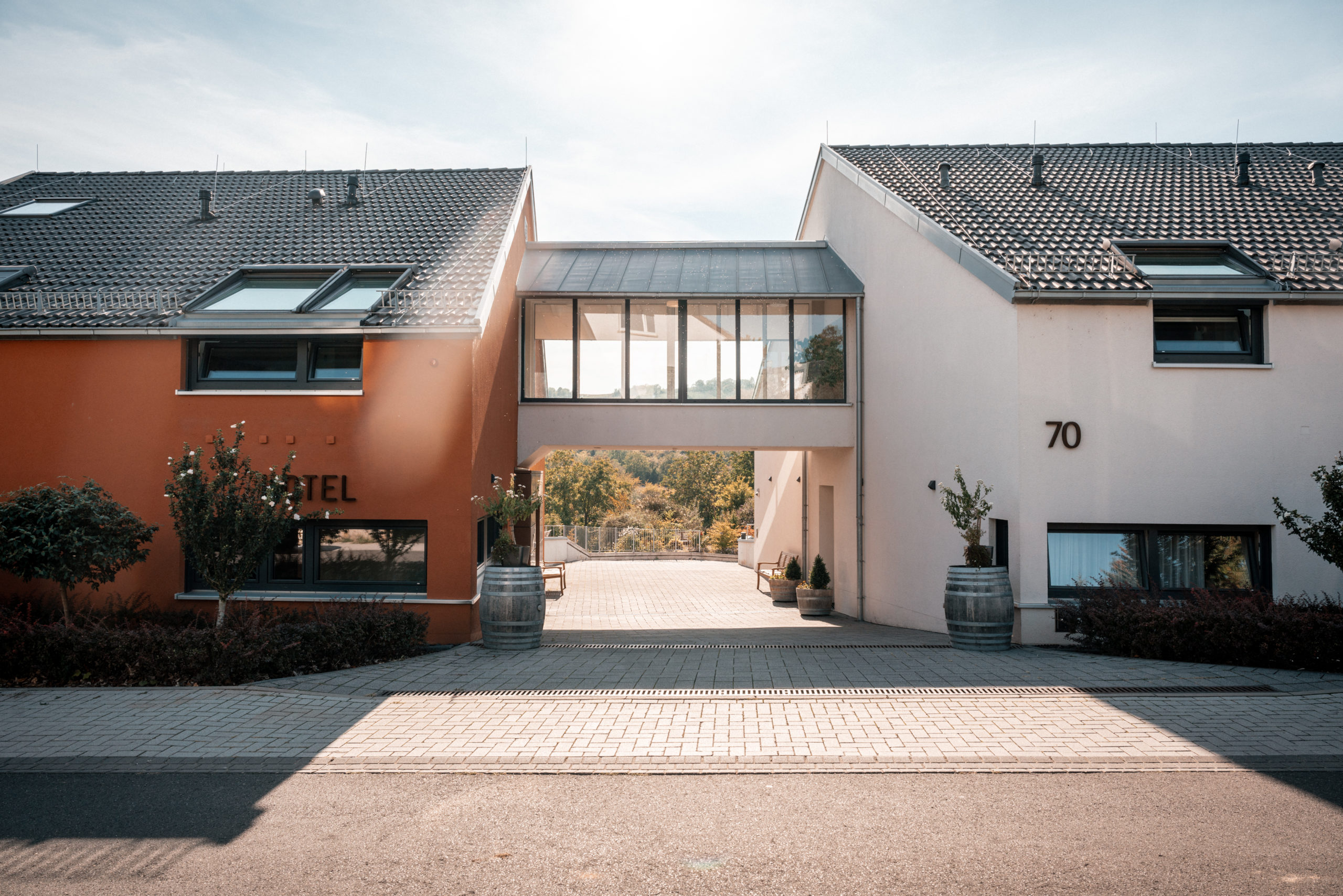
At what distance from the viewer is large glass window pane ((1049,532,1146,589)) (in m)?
10.4

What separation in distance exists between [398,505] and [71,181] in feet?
41.4

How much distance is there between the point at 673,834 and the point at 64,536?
784cm

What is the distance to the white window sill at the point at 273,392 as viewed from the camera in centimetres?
1084

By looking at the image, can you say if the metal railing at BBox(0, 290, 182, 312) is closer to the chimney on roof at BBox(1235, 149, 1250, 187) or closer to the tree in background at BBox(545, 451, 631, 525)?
the chimney on roof at BBox(1235, 149, 1250, 187)

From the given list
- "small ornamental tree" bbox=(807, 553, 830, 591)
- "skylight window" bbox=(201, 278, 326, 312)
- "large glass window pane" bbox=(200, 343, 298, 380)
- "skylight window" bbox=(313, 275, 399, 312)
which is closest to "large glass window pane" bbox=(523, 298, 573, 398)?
"skylight window" bbox=(313, 275, 399, 312)

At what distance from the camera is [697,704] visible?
23.7ft

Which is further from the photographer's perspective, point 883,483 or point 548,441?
point 548,441

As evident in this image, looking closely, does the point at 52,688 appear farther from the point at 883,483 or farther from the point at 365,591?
the point at 883,483

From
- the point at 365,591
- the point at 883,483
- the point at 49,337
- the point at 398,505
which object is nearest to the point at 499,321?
the point at 398,505

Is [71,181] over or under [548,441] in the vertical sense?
over

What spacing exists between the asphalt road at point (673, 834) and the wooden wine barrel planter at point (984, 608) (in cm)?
426

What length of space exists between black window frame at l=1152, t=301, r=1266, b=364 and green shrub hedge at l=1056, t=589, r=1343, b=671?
2.94m

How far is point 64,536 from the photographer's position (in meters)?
8.80

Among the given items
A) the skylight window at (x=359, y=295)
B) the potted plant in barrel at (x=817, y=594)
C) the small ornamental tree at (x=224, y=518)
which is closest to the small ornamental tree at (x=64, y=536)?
the small ornamental tree at (x=224, y=518)
